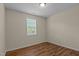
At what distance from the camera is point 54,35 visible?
3965 mm

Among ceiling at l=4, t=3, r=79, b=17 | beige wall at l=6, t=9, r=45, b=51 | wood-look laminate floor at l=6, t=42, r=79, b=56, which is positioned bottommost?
wood-look laminate floor at l=6, t=42, r=79, b=56

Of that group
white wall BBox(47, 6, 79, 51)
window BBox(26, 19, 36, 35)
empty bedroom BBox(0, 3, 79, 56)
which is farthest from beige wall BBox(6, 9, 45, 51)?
white wall BBox(47, 6, 79, 51)

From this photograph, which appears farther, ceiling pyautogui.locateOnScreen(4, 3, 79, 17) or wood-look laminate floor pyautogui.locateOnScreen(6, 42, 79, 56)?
wood-look laminate floor pyautogui.locateOnScreen(6, 42, 79, 56)

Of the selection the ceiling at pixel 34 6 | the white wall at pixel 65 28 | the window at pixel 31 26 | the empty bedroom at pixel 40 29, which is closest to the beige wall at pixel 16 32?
the empty bedroom at pixel 40 29

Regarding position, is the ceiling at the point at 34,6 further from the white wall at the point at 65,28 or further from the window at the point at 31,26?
the window at the point at 31,26

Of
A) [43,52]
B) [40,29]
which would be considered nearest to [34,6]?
[43,52]

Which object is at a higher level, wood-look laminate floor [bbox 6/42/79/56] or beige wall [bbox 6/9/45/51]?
beige wall [bbox 6/9/45/51]

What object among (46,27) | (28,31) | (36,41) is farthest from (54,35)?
(28,31)

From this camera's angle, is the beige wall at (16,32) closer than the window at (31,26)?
Yes

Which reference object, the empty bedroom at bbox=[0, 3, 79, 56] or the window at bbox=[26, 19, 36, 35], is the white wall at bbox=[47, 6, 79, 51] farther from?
the window at bbox=[26, 19, 36, 35]

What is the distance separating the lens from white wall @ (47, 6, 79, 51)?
3025 mm

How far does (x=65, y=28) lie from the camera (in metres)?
3.40

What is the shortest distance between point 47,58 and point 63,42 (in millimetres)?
3158

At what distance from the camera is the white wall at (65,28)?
3025mm
